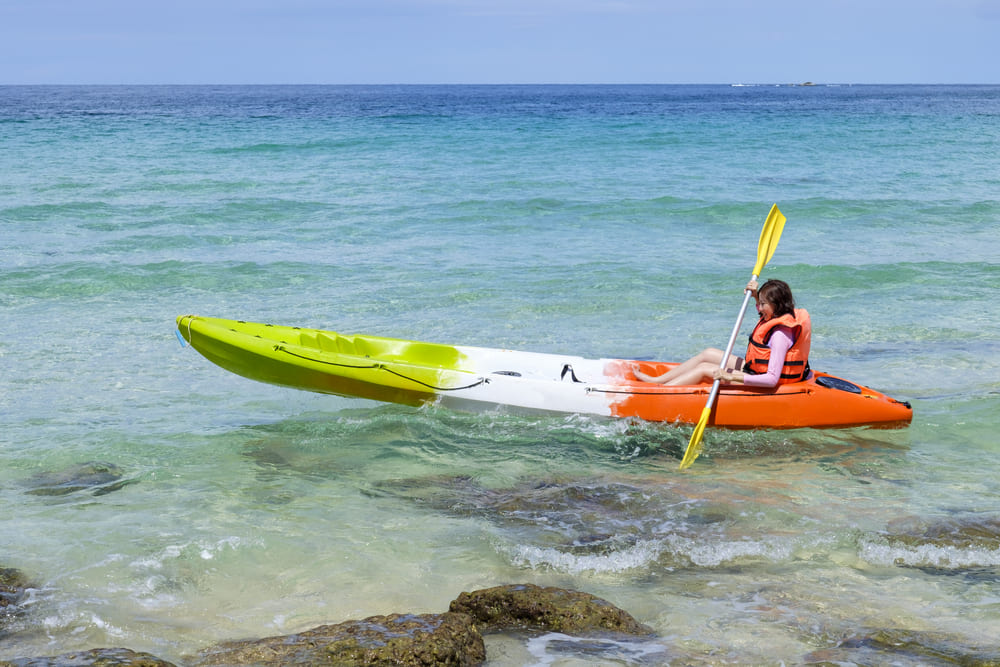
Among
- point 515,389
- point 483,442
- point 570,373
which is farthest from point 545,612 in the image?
point 570,373

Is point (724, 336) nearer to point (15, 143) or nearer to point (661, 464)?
point (661, 464)

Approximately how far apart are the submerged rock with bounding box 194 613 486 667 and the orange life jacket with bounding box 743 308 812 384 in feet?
12.0

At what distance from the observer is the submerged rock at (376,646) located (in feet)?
10.5

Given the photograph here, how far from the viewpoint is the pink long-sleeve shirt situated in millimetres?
6336

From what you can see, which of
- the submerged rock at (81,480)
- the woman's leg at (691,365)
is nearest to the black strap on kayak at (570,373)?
the woman's leg at (691,365)

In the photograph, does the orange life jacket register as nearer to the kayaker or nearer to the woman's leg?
the kayaker

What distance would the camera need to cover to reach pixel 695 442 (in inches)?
240

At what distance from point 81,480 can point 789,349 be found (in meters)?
4.71

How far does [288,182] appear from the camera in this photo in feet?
66.9

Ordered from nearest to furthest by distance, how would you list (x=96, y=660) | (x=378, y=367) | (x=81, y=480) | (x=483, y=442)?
(x=96, y=660), (x=81, y=480), (x=483, y=442), (x=378, y=367)

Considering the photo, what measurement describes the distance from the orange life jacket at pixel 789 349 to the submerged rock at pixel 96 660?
Answer: 4549 mm

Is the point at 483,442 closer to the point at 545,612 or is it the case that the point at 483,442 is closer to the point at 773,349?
the point at 773,349

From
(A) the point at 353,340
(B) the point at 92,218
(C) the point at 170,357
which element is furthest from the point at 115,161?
(A) the point at 353,340

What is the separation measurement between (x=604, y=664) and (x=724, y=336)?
6.28 m
